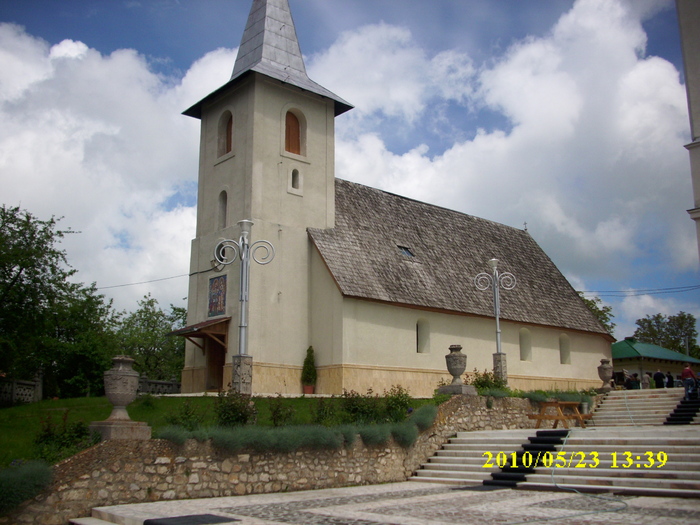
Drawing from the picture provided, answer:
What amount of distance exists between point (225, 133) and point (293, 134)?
328 centimetres

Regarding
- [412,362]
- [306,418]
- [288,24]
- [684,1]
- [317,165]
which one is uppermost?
[288,24]

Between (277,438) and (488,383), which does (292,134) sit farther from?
(277,438)

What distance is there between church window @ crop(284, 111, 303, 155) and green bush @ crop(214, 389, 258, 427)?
1573cm

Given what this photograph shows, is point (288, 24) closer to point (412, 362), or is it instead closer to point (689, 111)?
point (412, 362)

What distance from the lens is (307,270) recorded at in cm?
2883

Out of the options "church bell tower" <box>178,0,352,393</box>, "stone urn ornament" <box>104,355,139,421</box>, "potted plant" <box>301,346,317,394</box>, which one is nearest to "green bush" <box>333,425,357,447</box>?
"stone urn ornament" <box>104,355,139,421</box>

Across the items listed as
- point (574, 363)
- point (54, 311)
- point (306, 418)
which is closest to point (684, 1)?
point (306, 418)

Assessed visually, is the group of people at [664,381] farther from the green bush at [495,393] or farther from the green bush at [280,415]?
the green bush at [280,415]

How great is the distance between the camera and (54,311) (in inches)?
1259

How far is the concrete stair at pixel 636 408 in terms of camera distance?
77.8 ft

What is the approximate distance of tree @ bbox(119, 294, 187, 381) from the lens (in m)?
50.9

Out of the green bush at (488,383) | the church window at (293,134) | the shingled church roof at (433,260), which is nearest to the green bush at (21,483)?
the green bush at (488,383)

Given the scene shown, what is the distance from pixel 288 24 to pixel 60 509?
1025 inches

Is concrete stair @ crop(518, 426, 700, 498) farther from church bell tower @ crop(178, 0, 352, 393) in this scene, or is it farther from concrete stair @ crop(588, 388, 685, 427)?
church bell tower @ crop(178, 0, 352, 393)
